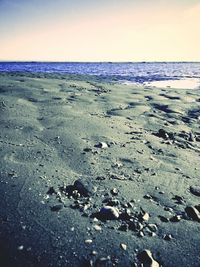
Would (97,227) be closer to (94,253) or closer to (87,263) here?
(94,253)

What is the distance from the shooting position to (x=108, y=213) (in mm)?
3234

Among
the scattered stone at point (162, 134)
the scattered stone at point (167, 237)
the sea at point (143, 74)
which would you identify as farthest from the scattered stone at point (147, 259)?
the sea at point (143, 74)

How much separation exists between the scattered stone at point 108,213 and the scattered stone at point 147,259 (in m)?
0.58

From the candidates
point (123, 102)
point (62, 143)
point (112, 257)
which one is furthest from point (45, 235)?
point (123, 102)

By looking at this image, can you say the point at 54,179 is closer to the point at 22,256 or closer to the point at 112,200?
the point at 112,200

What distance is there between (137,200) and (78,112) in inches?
179

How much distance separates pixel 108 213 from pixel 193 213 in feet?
3.40

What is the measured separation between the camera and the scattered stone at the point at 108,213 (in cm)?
320

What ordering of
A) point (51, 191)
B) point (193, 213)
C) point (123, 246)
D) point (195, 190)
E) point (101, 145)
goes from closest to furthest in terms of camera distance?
1. point (123, 246)
2. point (193, 213)
3. point (51, 191)
4. point (195, 190)
5. point (101, 145)

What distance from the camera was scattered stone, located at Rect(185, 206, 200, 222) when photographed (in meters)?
3.34

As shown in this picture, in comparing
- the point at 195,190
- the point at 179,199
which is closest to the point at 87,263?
the point at 179,199

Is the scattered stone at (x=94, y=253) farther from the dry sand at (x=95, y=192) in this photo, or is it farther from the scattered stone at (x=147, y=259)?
the scattered stone at (x=147, y=259)

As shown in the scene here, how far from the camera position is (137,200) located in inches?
143

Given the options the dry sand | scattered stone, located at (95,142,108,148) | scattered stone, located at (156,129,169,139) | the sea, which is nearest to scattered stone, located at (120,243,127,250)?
the dry sand
